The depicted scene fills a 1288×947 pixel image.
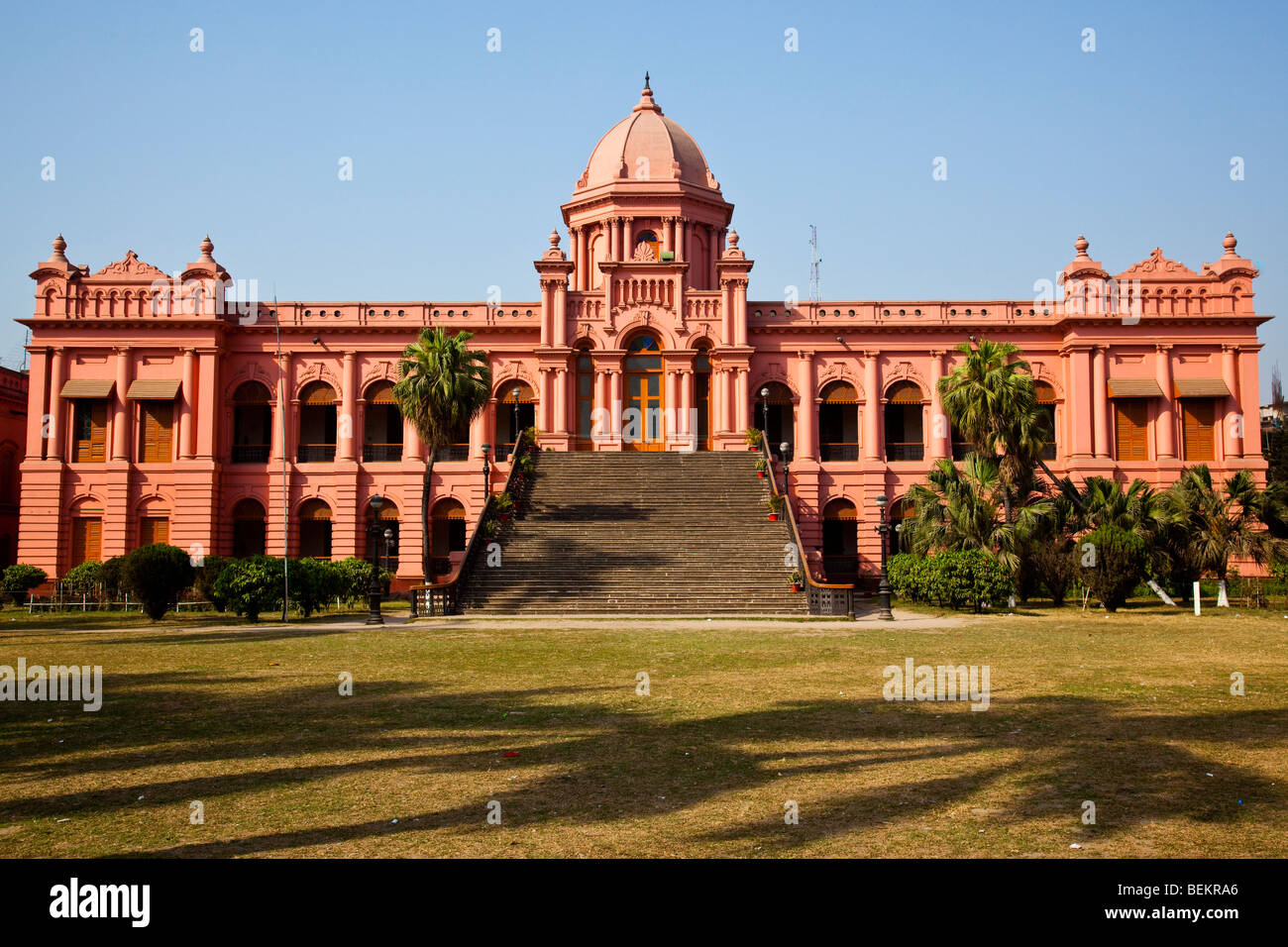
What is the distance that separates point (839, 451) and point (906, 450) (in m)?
2.48

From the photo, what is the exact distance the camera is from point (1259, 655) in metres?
14.6

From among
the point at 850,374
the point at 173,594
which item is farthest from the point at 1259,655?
the point at 850,374

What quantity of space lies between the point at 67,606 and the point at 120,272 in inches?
574

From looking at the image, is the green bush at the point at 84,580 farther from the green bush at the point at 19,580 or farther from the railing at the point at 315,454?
the railing at the point at 315,454

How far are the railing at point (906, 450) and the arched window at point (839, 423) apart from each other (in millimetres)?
1303

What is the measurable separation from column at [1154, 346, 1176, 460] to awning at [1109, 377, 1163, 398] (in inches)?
11.9

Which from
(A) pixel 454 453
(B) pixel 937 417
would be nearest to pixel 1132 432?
(B) pixel 937 417

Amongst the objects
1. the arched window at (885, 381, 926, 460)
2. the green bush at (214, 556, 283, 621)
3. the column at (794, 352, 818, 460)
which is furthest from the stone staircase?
the arched window at (885, 381, 926, 460)

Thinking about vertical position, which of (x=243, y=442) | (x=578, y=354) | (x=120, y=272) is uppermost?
(x=120, y=272)

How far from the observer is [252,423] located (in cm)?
3941

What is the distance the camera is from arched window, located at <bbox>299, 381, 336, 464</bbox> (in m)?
38.1

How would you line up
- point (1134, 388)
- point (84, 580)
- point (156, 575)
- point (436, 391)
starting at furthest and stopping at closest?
point (1134, 388)
point (84, 580)
point (436, 391)
point (156, 575)

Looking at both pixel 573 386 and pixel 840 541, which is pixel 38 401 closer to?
pixel 573 386
